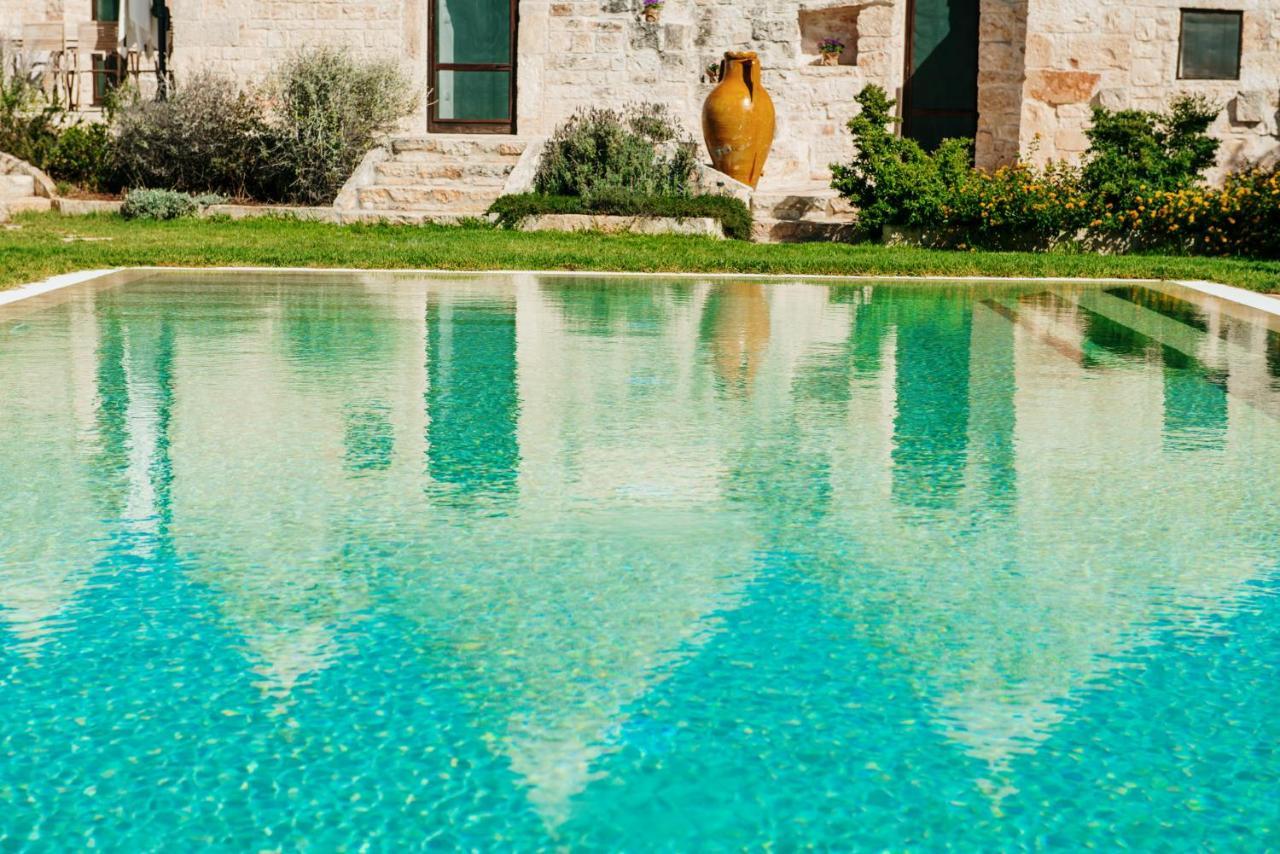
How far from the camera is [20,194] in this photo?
61.2 feet

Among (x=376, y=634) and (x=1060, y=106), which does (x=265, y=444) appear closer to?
(x=376, y=634)

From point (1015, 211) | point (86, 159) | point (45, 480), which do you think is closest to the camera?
point (45, 480)

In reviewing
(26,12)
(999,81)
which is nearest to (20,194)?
(26,12)


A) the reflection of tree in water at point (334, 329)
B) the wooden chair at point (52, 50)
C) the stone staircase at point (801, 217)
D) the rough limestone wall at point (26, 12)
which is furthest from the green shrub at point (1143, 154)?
the rough limestone wall at point (26, 12)

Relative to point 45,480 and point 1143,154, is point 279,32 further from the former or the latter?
point 45,480

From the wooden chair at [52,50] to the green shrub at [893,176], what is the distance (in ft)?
42.7

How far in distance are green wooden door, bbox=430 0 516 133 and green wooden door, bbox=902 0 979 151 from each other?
5459 millimetres

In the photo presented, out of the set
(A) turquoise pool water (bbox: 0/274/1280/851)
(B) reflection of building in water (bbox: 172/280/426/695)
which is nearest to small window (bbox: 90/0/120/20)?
(B) reflection of building in water (bbox: 172/280/426/695)

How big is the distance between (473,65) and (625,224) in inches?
263

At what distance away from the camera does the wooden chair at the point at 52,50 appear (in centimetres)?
2398

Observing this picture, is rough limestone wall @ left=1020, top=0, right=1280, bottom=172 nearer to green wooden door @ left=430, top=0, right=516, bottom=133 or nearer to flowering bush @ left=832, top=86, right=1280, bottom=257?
flowering bush @ left=832, top=86, right=1280, bottom=257

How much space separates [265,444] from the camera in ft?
16.4

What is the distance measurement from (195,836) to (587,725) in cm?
70

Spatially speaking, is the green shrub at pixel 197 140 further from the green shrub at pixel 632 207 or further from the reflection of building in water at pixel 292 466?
the reflection of building in water at pixel 292 466
